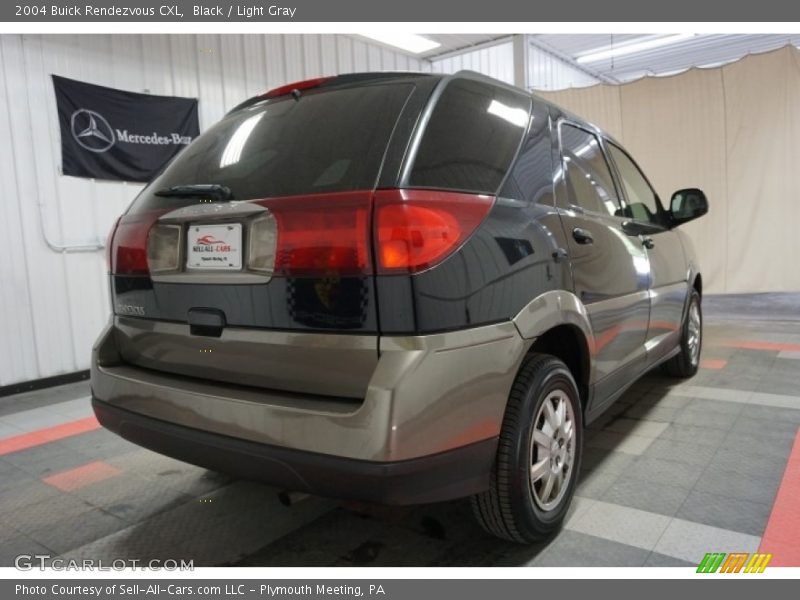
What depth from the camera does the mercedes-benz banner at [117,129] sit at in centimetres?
475

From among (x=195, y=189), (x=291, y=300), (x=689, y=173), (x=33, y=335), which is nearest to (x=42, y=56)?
(x=33, y=335)

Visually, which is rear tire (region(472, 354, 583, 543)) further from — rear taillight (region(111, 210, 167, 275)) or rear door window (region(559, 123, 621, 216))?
rear taillight (region(111, 210, 167, 275))

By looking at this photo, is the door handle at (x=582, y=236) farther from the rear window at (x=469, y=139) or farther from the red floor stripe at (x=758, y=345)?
the red floor stripe at (x=758, y=345)

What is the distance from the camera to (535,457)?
1912 millimetres

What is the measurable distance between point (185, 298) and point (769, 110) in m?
7.65

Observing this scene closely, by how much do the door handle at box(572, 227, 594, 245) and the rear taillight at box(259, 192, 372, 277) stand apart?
1.00m

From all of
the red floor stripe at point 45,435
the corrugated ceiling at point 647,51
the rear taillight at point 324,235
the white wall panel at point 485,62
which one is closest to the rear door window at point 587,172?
the rear taillight at point 324,235

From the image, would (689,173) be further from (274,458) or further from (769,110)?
(274,458)

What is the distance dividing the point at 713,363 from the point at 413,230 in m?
4.08

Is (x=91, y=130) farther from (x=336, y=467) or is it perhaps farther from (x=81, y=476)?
(x=336, y=467)

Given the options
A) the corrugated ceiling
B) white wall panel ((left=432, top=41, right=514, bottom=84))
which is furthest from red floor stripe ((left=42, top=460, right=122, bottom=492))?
white wall panel ((left=432, top=41, right=514, bottom=84))

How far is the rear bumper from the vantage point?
4.70 feet

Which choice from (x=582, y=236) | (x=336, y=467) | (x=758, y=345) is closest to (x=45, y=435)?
(x=336, y=467)

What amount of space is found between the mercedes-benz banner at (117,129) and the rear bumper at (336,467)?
3382 mm
